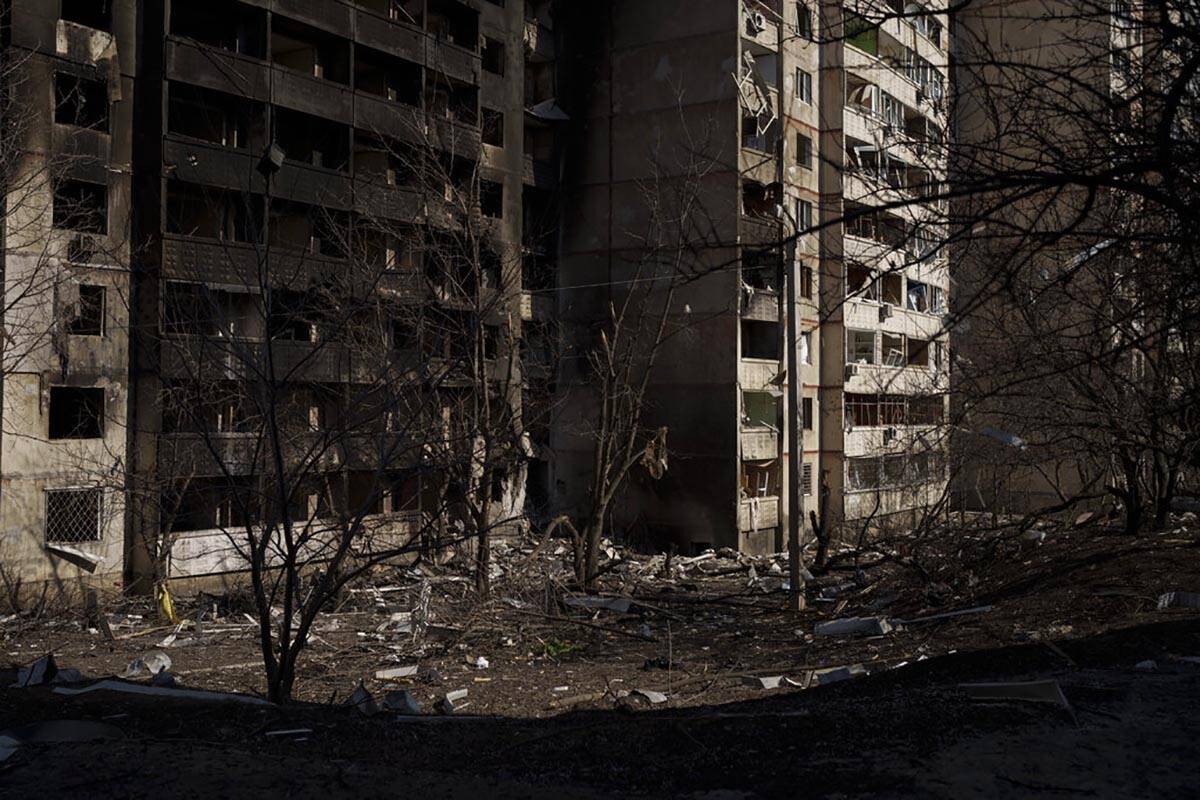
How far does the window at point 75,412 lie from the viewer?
915 inches

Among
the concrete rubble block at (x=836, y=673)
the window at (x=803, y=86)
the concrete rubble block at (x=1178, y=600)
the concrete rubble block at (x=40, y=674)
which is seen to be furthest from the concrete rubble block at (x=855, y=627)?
the window at (x=803, y=86)

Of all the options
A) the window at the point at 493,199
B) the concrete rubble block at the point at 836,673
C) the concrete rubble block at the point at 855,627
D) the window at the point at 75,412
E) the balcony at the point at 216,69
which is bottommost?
the concrete rubble block at the point at 855,627

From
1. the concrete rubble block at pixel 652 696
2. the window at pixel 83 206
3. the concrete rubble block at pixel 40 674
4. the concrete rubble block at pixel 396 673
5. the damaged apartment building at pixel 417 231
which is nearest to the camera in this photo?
the concrete rubble block at pixel 40 674

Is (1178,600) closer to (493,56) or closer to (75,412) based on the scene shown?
(75,412)

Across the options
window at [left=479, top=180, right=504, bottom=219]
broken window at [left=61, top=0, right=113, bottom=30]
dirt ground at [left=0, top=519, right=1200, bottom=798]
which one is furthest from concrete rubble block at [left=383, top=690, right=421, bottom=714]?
window at [left=479, top=180, right=504, bottom=219]

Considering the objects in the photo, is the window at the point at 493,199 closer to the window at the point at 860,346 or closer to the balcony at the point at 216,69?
the balcony at the point at 216,69

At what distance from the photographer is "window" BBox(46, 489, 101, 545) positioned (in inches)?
875

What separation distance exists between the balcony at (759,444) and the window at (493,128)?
11.2 m

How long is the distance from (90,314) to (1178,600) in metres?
21.2

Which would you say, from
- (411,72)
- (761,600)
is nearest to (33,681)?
(761,600)

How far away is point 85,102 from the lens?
22.9 metres

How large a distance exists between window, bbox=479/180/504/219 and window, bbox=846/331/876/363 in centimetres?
1307

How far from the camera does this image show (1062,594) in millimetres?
13266

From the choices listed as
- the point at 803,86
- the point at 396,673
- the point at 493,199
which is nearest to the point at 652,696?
the point at 396,673
